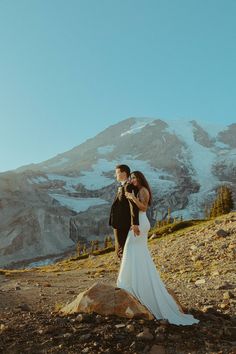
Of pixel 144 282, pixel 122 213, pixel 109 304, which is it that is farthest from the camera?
pixel 122 213

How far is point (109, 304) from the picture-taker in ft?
34.1

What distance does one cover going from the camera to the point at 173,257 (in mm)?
31281

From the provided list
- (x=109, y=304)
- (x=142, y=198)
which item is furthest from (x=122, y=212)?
(x=109, y=304)

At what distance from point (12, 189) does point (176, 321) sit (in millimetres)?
179733

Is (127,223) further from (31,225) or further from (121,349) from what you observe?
(31,225)

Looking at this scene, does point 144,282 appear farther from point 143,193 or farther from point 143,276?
point 143,193

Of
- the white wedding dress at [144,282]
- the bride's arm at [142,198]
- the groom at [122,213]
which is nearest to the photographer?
the white wedding dress at [144,282]

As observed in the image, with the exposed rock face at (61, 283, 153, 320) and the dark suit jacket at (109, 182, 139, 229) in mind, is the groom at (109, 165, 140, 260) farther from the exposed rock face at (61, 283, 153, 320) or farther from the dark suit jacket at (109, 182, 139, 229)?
the exposed rock face at (61, 283, 153, 320)

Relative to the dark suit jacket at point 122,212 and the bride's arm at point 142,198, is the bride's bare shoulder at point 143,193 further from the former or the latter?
the dark suit jacket at point 122,212

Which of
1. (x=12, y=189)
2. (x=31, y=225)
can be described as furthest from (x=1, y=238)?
(x=12, y=189)

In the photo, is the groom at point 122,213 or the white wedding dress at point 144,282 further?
the groom at point 122,213

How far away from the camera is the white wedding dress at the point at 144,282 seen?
10633 millimetres

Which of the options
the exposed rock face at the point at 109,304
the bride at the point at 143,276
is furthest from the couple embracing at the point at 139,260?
the exposed rock face at the point at 109,304

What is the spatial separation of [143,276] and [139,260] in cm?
39
